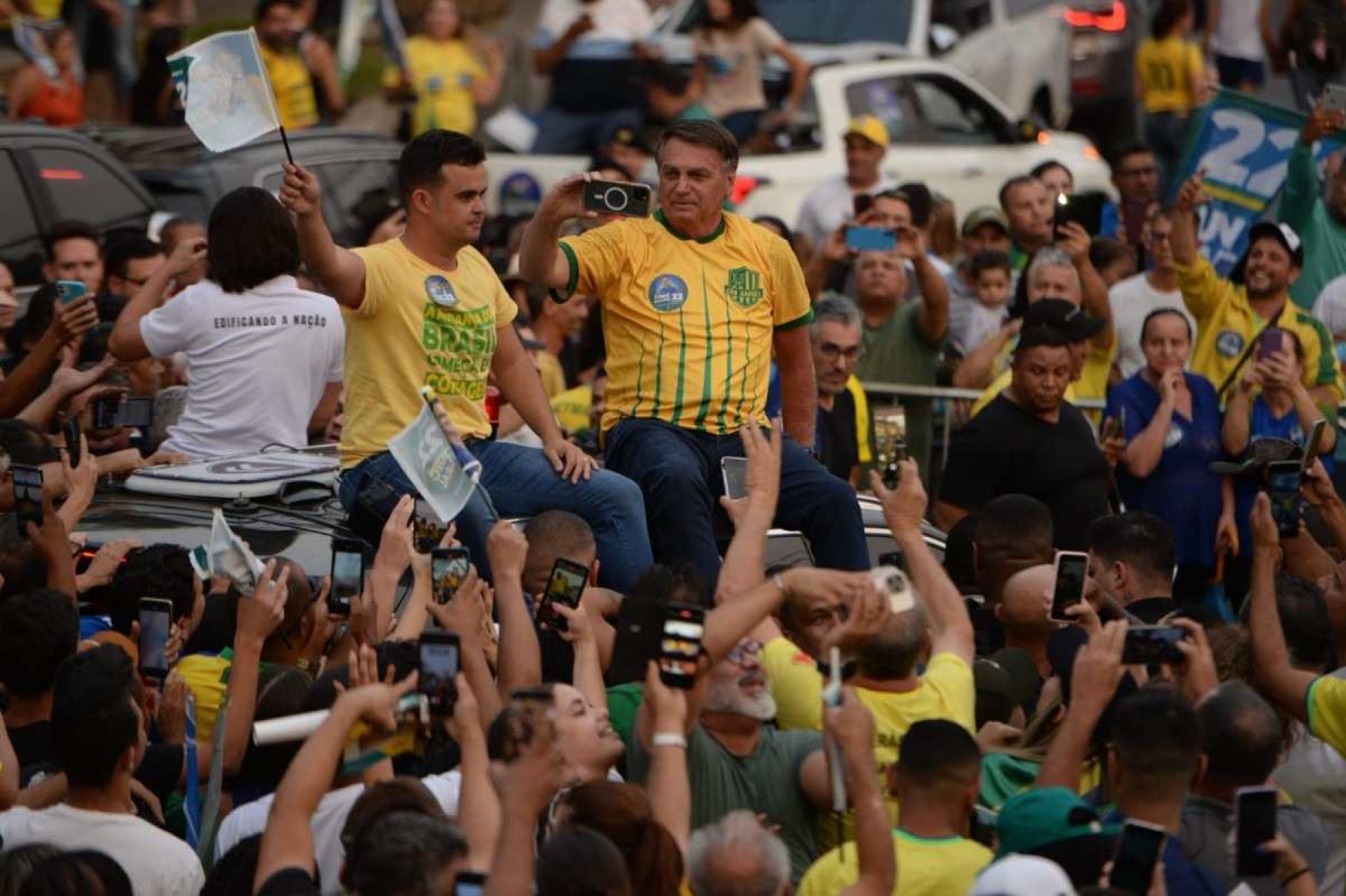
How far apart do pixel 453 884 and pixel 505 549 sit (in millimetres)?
1521

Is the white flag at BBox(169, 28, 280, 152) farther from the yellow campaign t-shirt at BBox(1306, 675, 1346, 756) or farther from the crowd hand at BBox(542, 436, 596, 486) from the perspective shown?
the yellow campaign t-shirt at BBox(1306, 675, 1346, 756)

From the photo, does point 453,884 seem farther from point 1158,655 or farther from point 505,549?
point 1158,655

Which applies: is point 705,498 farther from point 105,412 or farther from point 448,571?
point 105,412

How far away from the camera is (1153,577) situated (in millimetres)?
8320

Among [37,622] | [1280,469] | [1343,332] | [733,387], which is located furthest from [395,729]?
[1343,332]

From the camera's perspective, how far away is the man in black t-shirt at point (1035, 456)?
1045 centimetres

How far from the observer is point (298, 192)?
7.63 metres

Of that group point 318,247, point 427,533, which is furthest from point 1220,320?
point 318,247

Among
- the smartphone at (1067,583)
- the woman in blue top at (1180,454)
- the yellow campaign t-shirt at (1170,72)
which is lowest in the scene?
the yellow campaign t-shirt at (1170,72)

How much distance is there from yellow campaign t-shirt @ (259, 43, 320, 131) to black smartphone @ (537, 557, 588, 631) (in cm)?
981

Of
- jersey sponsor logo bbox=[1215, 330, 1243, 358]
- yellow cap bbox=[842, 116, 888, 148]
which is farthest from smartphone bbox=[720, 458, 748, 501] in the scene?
yellow cap bbox=[842, 116, 888, 148]

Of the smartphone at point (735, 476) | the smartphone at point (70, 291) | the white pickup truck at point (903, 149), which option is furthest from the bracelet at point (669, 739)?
the white pickup truck at point (903, 149)

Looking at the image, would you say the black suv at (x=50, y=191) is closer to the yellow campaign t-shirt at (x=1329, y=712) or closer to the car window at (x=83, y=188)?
the car window at (x=83, y=188)

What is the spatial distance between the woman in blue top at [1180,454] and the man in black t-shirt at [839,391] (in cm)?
118
